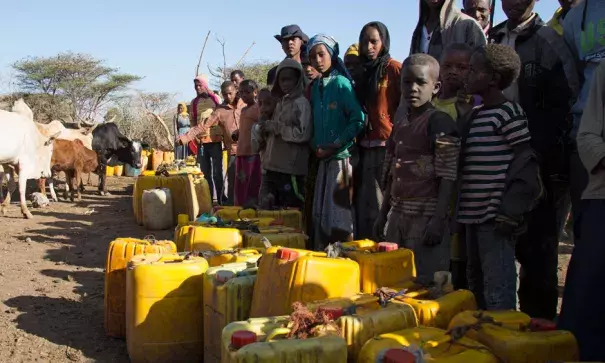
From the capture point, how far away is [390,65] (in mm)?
4973

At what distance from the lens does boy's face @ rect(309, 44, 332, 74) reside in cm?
504

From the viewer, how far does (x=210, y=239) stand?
4.23 m

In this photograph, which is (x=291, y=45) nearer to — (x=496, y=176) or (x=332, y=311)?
(x=496, y=176)

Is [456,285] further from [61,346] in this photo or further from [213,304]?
[61,346]

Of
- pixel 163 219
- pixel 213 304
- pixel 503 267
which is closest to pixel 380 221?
pixel 503 267

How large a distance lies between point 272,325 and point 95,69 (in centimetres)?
3579

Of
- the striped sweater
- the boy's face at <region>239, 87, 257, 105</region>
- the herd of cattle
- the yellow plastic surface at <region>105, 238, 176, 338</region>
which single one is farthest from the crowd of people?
the herd of cattle

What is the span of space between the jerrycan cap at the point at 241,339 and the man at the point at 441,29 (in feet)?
8.96

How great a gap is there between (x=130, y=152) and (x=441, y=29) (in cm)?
1419

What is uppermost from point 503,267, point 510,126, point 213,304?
point 510,126

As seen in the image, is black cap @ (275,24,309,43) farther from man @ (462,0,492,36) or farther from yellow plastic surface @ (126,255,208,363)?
yellow plastic surface @ (126,255,208,363)

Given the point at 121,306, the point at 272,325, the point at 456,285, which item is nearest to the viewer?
the point at 272,325

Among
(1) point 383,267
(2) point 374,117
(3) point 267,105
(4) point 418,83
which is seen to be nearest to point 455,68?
(4) point 418,83

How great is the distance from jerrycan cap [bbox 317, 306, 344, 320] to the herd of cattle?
9.22 metres
